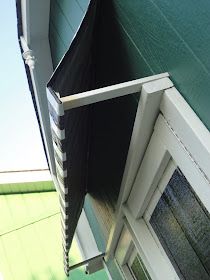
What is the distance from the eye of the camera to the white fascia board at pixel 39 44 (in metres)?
2.02

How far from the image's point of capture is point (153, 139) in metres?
1.31

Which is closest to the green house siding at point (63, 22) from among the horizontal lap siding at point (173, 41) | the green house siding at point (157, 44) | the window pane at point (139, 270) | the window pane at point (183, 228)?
the green house siding at point (157, 44)

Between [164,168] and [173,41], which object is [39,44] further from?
[173,41]

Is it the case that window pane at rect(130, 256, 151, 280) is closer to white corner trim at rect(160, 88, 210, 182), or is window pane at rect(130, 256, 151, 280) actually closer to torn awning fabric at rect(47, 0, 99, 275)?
torn awning fabric at rect(47, 0, 99, 275)

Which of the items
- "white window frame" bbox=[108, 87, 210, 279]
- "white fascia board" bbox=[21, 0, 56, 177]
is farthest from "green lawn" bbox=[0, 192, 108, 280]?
"white window frame" bbox=[108, 87, 210, 279]

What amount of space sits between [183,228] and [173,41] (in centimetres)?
74

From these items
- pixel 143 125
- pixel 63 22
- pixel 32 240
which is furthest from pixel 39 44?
pixel 32 240

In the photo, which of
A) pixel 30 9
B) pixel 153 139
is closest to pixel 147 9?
pixel 153 139

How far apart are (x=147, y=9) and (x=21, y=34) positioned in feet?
4.52

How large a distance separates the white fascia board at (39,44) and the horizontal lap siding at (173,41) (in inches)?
33.9

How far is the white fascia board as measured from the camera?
2016mm

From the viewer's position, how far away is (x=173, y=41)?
40.4 inches

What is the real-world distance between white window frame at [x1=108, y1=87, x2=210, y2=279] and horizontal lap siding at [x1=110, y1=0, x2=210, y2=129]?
4 cm

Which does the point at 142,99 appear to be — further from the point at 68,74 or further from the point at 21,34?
the point at 21,34
